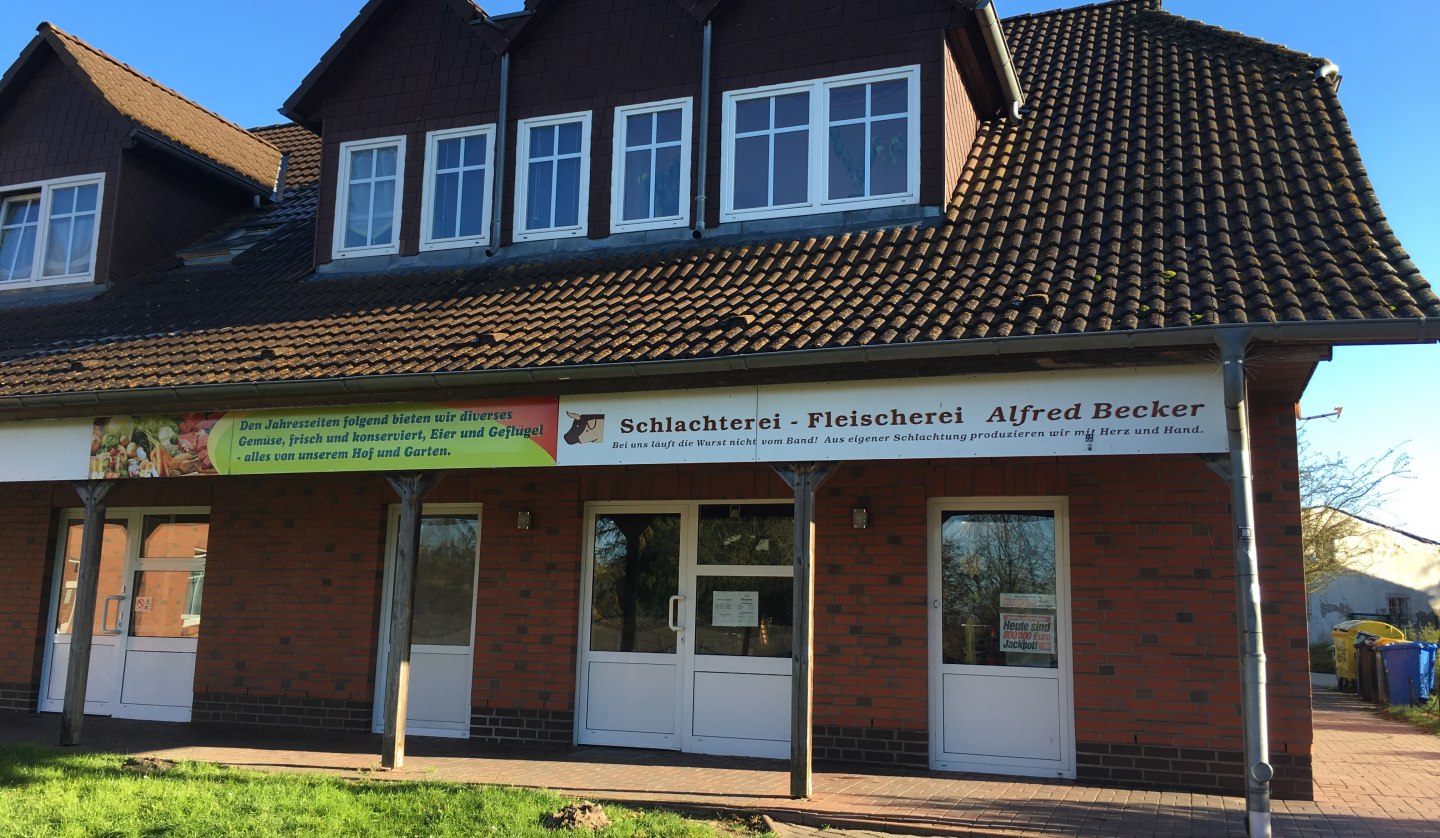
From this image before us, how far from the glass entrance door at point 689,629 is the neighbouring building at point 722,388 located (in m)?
0.04

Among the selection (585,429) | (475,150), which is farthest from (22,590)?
(585,429)

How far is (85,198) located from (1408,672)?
57.5 ft

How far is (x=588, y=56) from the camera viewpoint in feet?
36.2

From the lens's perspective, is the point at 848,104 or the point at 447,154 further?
the point at 447,154

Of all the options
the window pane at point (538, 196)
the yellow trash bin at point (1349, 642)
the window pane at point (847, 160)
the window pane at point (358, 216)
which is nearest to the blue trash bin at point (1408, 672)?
the yellow trash bin at point (1349, 642)

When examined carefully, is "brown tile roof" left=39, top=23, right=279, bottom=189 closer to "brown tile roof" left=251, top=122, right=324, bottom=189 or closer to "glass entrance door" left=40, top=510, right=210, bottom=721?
"brown tile roof" left=251, top=122, right=324, bottom=189

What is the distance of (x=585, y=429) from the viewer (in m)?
8.41

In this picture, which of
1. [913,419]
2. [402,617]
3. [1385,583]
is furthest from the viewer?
[1385,583]

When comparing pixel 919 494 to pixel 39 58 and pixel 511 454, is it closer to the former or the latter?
pixel 511 454

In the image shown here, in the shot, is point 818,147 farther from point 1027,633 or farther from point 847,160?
point 1027,633

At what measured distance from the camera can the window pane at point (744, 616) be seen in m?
9.67

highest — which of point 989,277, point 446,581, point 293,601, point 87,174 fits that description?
point 87,174

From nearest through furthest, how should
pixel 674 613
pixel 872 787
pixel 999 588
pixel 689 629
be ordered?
pixel 872 787, pixel 999 588, pixel 689 629, pixel 674 613

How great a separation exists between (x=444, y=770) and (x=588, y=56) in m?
6.63
